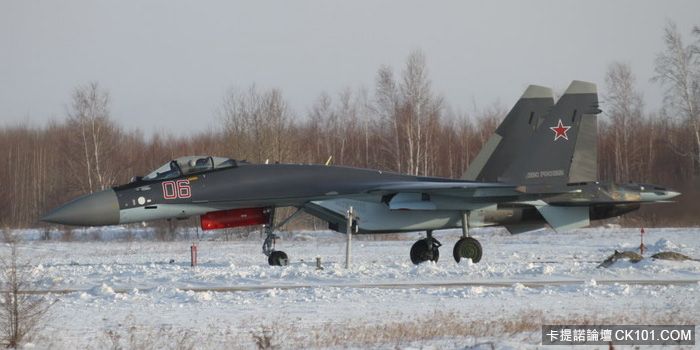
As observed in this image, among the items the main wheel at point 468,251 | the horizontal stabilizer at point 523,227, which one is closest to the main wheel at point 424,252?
the main wheel at point 468,251

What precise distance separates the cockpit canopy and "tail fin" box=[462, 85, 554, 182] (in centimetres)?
618

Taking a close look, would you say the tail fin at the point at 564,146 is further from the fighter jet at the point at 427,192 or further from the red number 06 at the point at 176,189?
the red number 06 at the point at 176,189

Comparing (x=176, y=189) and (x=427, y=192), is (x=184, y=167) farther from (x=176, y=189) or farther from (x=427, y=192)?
(x=427, y=192)

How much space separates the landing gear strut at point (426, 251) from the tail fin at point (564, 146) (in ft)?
7.05

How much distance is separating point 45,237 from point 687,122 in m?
30.5

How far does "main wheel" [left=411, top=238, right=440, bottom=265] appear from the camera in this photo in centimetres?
2036

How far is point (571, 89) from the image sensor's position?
20406 mm

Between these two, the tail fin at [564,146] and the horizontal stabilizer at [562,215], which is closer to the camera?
the horizontal stabilizer at [562,215]

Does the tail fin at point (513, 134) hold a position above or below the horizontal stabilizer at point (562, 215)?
above

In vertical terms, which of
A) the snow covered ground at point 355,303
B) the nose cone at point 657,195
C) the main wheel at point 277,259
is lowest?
the snow covered ground at point 355,303

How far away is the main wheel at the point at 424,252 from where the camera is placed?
2036 centimetres

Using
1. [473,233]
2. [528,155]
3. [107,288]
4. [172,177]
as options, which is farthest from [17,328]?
[473,233]

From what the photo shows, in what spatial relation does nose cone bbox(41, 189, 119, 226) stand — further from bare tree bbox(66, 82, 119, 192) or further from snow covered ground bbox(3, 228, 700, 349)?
bare tree bbox(66, 82, 119, 192)

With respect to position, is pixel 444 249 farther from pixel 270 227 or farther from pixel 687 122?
pixel 687 122
